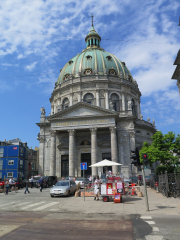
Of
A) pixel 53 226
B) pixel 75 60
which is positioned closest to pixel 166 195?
pixel 53 226

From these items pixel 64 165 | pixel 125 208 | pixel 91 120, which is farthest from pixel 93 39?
pixel 125 208

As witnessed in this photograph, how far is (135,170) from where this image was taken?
3922cm

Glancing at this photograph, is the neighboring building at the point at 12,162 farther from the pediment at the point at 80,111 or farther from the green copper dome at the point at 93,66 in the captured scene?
the green copper dome at the point at 93,66

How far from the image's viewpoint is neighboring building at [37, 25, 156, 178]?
126 ft

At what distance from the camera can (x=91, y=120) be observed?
38.8 metres

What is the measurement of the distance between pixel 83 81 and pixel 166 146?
28.1 meters

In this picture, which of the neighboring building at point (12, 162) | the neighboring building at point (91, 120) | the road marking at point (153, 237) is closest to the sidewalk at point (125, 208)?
the road marking at point (153, 237)

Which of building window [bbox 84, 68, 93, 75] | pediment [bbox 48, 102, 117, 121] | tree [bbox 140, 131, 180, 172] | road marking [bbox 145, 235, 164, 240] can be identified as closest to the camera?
road marking [bbox 145, 235, 164, 240]

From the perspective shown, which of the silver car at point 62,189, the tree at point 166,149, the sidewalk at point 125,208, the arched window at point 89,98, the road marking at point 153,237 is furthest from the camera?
the arched window at point 89,98

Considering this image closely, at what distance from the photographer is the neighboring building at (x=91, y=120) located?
38.5m

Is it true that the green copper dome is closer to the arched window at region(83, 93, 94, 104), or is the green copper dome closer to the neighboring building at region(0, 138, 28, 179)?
the arched window at region(83, 93, 94, 104)

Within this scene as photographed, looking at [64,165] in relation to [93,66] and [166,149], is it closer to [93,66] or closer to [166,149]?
[166,149]

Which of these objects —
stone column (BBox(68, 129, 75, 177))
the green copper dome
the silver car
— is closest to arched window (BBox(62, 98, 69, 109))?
the green copper dome

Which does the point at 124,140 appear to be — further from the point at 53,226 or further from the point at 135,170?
the point at 53,226
